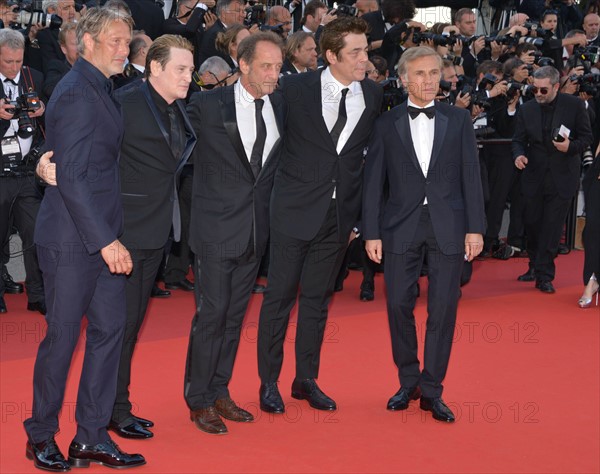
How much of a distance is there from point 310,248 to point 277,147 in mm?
551

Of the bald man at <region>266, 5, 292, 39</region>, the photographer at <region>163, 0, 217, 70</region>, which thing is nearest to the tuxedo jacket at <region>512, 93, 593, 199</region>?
the bald man at <region>266, 5, 292, 39</region>

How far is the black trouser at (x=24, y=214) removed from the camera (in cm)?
611

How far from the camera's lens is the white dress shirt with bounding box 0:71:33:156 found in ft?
19.9

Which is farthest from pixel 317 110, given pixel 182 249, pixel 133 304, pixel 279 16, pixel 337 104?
pixel 279 16

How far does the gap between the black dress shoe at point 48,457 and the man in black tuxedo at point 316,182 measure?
1062mm

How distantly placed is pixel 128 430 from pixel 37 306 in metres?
2.47

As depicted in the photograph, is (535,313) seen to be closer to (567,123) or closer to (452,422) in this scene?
(567,123)

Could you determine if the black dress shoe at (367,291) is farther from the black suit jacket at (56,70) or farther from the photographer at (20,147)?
the black suit jacket at (56,70)

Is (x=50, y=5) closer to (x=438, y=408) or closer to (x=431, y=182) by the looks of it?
(x=431, y=182)

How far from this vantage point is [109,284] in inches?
143

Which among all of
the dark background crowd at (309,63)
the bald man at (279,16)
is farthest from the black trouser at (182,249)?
the bald man at (279,16)

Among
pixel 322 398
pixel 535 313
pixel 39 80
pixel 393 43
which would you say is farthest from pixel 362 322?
pixel 393 43

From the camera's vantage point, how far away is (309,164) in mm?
4430

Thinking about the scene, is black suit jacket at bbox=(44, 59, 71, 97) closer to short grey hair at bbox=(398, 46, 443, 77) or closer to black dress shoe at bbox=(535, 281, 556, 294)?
short grey hair at bbox=(398, 46, 443, 77)
